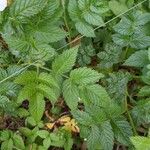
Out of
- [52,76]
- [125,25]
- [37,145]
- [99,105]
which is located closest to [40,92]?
[52,76]

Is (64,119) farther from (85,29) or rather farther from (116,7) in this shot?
(116,7)

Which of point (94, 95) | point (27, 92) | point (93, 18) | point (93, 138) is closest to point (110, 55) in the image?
point (93, 18)

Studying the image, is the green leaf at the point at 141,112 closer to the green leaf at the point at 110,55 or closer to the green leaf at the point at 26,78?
the green leaf at the point at 110,55

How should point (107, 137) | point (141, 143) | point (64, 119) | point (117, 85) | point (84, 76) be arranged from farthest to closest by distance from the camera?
point (64, 119) < point (117, 85) < point (107, 137) < point (84, 76) < point (141, 143)

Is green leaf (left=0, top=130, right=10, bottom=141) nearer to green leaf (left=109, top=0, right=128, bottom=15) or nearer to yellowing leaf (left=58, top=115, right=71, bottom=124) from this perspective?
yellowing leaf (left=58, top=115, right=71, bottom=124)

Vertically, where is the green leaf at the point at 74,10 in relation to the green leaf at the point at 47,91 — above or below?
above

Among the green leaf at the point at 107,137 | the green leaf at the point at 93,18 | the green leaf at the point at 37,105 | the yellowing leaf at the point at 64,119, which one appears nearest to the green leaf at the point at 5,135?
the yellowing leaf at the point at 64,119

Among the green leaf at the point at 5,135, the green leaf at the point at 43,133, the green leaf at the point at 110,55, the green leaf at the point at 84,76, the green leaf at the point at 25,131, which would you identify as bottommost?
the green leaf at the point at 43,133
